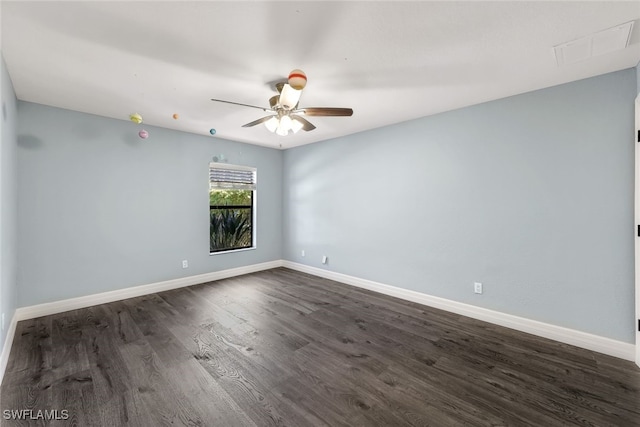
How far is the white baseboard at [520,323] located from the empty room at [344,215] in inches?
0.6

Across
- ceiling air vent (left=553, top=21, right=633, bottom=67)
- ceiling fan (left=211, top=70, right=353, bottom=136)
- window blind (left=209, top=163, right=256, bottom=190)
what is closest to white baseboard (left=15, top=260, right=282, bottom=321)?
window blind (left=209, top=163, right=256, bottom=190)

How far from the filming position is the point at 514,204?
281 centimetres

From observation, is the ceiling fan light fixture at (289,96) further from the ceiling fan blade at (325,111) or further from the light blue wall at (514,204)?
the light blue wall at (514,204)

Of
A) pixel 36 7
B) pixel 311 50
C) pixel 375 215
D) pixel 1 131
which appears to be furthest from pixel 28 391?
pixel 375 215

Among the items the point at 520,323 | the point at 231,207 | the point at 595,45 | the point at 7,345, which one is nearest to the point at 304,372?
the point at 520,323

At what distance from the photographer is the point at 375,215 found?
4.02m

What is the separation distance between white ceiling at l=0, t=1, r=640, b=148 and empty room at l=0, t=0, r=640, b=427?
2 centimetres

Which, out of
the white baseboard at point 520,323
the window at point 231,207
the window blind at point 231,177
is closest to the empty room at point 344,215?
the white baseboard at point 520,323

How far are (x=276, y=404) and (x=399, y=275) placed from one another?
251 centimetres

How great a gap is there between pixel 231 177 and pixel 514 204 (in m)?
4.32

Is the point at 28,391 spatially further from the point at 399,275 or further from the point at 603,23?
the point at 603,23

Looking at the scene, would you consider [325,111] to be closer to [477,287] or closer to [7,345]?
[477,287]

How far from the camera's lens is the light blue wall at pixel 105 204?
119 inches

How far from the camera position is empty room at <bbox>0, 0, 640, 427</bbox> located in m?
1.71
